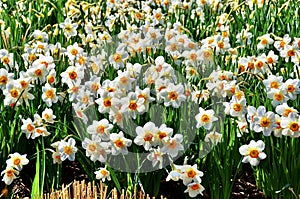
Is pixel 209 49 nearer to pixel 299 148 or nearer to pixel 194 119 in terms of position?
pixel 194 119

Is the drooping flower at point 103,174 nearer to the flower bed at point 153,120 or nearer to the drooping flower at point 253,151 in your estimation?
the flower bed at point 153,120

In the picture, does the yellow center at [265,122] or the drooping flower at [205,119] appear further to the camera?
the drooping flower at [205,119]

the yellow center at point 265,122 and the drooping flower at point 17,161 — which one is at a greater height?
the yellow center at point 265,122

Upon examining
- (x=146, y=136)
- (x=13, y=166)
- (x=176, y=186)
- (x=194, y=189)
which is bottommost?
(x=176, y=186)

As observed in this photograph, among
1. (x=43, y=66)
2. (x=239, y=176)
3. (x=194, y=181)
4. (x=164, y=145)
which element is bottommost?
(x=239, y=176)

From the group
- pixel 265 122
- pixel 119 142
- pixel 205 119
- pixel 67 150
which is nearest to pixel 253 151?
pixel 265 122

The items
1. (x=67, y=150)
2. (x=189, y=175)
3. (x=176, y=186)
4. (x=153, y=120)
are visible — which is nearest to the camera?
(x=189, y=175)

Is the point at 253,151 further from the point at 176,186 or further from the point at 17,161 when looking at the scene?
the point at 17,161

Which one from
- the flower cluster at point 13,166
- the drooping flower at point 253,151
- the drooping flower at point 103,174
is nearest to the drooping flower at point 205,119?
the drooping flower at point 253,151

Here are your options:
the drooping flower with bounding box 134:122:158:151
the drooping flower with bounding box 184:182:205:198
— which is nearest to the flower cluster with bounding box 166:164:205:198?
the drooping flower with bounding box 184:182:205:198

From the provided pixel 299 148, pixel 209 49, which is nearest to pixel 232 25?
pixel 209 49

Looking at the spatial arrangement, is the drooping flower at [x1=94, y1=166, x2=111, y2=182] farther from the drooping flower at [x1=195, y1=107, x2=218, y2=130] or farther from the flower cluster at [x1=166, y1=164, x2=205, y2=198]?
the drooping flower at [x1=195, y1=107, x2=218, y2=130]
